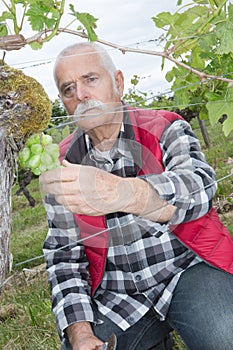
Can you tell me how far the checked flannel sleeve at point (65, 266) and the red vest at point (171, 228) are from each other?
6cm

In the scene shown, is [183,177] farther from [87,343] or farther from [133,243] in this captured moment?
[87,343]

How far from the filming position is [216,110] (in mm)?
1680

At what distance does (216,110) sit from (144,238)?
1.67ft

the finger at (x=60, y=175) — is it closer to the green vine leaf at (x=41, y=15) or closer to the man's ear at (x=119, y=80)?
the green vine leaf at (x=41, y=15)

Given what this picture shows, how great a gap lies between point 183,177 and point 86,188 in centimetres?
47

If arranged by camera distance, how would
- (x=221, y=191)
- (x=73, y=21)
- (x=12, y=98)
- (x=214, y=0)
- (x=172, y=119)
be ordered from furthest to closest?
(x=221, y=191) < (x=172, y=119) < (x=214, y=0) < (x=73, y=21) < (x=12, y=98)

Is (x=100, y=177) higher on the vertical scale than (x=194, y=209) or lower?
higher

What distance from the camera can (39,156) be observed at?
1.10 meters

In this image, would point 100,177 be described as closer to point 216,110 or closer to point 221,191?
point 216,110

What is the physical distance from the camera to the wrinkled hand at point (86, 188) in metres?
1.21

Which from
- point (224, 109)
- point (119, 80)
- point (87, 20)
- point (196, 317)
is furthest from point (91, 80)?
point (196, 317)

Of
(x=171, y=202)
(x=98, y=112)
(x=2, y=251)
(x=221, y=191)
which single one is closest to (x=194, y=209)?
(x=171, y=202)

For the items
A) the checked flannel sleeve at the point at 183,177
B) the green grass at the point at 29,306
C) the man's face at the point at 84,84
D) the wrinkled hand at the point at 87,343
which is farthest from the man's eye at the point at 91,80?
the wrinkled hand at the point at 87,343

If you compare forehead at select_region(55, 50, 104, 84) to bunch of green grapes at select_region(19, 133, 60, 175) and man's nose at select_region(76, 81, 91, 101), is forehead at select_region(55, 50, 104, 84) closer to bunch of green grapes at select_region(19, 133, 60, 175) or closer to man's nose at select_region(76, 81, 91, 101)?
man's nose at select_region(76, 81, 91, 101)
